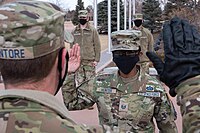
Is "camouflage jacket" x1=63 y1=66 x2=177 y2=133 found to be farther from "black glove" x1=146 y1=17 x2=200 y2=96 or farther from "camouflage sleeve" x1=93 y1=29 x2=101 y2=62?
"camouflage sleeve" x1=93 y1=29 x2=101 y2=62

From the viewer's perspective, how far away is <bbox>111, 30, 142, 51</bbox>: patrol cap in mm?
3311

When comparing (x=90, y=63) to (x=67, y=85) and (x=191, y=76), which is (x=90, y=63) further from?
(x=191, y=76)

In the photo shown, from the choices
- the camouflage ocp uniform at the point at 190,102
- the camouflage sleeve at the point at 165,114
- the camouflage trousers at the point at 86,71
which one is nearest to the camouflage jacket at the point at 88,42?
the camouflage trousers at the point at 86,71

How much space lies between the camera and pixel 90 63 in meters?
8.68

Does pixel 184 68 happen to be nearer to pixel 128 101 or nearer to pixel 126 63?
pixel 128 101

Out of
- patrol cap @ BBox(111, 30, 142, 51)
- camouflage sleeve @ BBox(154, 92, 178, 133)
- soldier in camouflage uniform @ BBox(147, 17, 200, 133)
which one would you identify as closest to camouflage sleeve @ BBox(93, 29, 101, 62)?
patrol cap @ BBox(111, 30, 142, 51)

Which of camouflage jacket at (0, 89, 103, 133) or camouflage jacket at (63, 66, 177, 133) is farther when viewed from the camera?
camouflage jacket at (63, 66, 177, 133)

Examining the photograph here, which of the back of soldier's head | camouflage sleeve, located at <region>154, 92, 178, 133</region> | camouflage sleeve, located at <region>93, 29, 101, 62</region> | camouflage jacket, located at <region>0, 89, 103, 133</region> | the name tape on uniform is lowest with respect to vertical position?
camouflage sleeve, located at <region>93, 29, 101, 62</region>

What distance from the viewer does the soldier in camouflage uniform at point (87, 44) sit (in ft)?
28.2

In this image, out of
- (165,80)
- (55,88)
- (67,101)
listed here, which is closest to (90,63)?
(67,101)

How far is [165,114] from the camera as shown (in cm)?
308

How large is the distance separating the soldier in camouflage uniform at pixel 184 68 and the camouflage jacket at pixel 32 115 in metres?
0.64

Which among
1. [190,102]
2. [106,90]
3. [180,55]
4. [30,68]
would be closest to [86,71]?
[106,90]

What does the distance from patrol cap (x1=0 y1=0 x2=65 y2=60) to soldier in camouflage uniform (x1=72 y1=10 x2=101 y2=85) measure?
6915 mm
